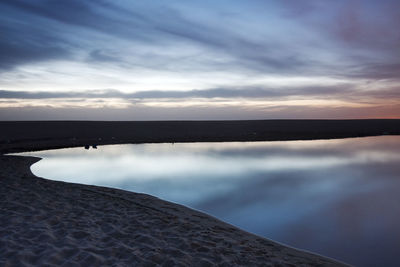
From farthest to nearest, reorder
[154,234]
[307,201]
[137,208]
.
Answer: [307,201]
[137,208]
[154,234]

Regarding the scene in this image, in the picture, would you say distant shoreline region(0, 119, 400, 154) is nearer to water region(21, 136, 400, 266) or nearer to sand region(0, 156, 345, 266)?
water region(21, 136, 400, 266)

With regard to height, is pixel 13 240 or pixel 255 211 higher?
pixel 13 240

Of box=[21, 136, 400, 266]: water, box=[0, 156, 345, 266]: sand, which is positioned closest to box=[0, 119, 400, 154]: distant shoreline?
box=[21, 136, 400, 266]: water

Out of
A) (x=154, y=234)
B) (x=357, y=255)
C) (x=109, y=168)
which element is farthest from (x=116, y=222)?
(x=109, y=168)

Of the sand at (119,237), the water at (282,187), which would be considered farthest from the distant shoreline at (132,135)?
the sand at (119,237)

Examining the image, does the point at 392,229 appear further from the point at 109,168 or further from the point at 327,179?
the point at 109,168

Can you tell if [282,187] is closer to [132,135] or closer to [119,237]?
[119,237]

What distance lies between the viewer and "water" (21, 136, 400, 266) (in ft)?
23.7

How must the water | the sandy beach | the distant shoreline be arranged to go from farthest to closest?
1. the distant shoreline
2. the water
3. the sandy beach

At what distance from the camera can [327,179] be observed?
14.2 m

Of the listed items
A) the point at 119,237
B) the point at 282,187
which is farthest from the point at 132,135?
the point at 119,237

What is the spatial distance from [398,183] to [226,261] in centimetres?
1284

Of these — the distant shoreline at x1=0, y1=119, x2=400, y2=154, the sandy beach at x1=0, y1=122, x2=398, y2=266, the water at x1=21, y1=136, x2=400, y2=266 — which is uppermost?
the distant shoreline at x1=0, y1=119, x2=400, y2=154

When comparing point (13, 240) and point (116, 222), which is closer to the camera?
point (13, 240)
